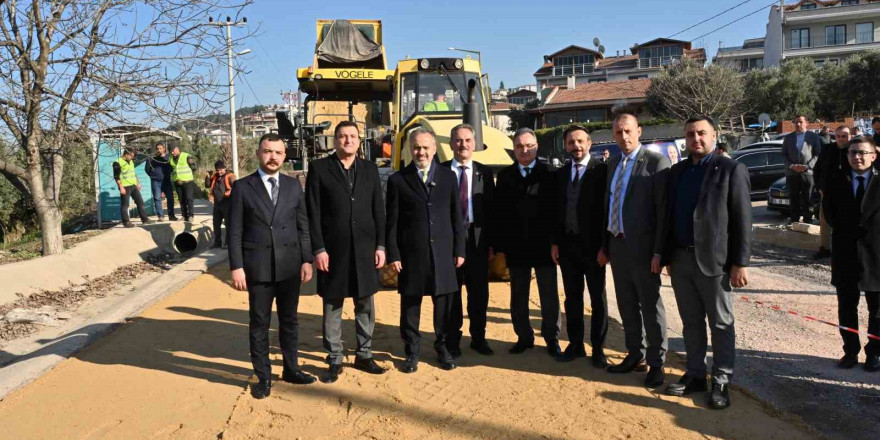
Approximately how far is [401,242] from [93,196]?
53.8ft

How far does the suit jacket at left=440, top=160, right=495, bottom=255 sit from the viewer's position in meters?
5.62

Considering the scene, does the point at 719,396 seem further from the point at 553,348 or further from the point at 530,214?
the point at 530,214

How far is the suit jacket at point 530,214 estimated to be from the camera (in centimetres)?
553

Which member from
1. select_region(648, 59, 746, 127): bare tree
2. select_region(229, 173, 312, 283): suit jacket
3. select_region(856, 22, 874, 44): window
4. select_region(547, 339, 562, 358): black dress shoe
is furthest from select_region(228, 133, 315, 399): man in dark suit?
select_region(856, 22, 874, 44): window

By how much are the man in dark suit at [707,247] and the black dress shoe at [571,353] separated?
3.20 ft

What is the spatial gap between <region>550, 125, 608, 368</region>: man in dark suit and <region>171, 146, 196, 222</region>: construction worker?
10.4 metres

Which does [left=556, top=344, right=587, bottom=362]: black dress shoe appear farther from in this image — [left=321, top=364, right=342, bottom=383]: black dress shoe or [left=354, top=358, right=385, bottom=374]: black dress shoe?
[left=321, top=364, right=342, bottom=383]: black dress shoe

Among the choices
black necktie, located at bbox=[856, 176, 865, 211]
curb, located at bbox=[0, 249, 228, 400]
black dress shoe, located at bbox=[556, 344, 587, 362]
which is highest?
black necktie, located at bbox=[856, 176, 865, 211]

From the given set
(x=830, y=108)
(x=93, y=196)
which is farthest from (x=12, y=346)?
(x=830, y=108)

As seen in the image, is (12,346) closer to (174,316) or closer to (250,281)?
(174,316)

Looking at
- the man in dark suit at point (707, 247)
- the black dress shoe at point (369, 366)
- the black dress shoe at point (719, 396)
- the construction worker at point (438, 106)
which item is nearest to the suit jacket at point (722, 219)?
the man in dark suit at point (707, 247)

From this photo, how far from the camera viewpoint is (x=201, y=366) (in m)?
5.54

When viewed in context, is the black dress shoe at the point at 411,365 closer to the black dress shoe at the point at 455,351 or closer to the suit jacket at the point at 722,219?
the black dress shoe at the point at 455,351

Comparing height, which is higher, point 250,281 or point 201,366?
point 250,281
